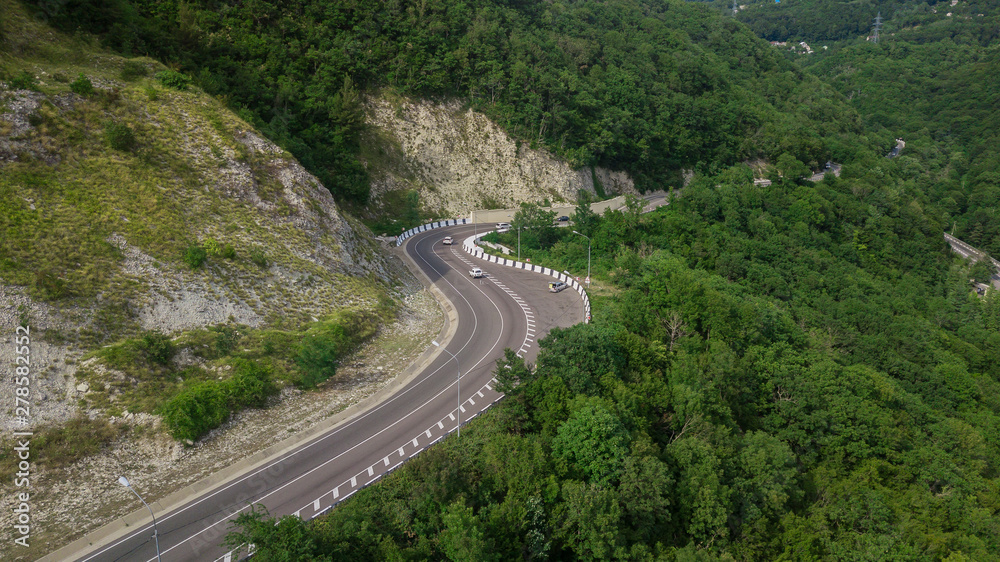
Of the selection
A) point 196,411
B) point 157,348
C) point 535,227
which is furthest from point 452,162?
point 196,411

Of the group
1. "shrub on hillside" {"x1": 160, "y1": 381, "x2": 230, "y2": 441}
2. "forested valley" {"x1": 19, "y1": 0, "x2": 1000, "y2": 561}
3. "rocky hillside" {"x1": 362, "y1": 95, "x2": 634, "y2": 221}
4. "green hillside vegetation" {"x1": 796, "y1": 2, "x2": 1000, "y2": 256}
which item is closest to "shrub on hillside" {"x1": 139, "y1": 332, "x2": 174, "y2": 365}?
"shrub on hillside" {"x1": 160, "y1": 381, "x2": 230, "y2": 441}

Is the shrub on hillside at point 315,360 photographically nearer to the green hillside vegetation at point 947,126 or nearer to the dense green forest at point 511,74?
the dense green forest at point 511,74

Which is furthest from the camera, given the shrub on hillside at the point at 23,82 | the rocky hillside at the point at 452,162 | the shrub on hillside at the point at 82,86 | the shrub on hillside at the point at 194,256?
the rocky hillside at the point at 452,162

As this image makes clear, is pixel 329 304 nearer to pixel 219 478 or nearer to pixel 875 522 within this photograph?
pixel 219 478

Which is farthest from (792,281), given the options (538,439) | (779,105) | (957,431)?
(779,105)

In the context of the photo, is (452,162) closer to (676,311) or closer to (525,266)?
(525,266)

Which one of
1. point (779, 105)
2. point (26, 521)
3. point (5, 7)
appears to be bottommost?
point (26, 521)

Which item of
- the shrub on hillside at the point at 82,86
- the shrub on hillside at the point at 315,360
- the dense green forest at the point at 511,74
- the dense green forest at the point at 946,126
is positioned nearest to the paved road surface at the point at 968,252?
the dense green forest at the point at 946,126
